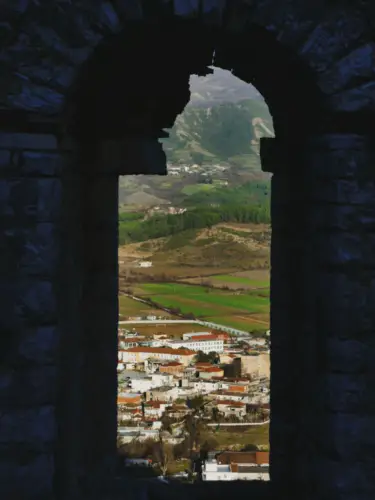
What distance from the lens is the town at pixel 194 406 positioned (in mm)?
8016

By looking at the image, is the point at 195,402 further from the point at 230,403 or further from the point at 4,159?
the point at 4,159

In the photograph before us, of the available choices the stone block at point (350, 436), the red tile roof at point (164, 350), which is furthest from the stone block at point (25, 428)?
the red tile roof at point (164, 350)

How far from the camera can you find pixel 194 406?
9734mm

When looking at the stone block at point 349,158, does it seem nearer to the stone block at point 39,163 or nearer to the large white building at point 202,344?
the stone block at point 39,163

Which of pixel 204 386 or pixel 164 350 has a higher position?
pixel 164 350

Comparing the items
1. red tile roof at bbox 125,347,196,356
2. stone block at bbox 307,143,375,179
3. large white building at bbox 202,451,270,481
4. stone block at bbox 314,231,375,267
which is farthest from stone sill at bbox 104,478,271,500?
red tile roof at bbox 125,347,196,356

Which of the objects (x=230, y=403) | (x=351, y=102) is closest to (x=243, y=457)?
(x=230, y=403)

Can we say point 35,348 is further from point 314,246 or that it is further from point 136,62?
point 136,62

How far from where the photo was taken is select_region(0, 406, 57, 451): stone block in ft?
17.0

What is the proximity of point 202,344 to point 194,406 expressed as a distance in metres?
2.51

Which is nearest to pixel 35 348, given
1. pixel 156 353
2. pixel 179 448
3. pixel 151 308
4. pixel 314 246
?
pixel 314 246

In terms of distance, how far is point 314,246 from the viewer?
215 inches

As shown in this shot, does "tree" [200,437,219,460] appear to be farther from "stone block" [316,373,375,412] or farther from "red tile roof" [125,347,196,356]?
"stone block" [316,373,375,412]

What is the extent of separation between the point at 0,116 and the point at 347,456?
9.35 feet
